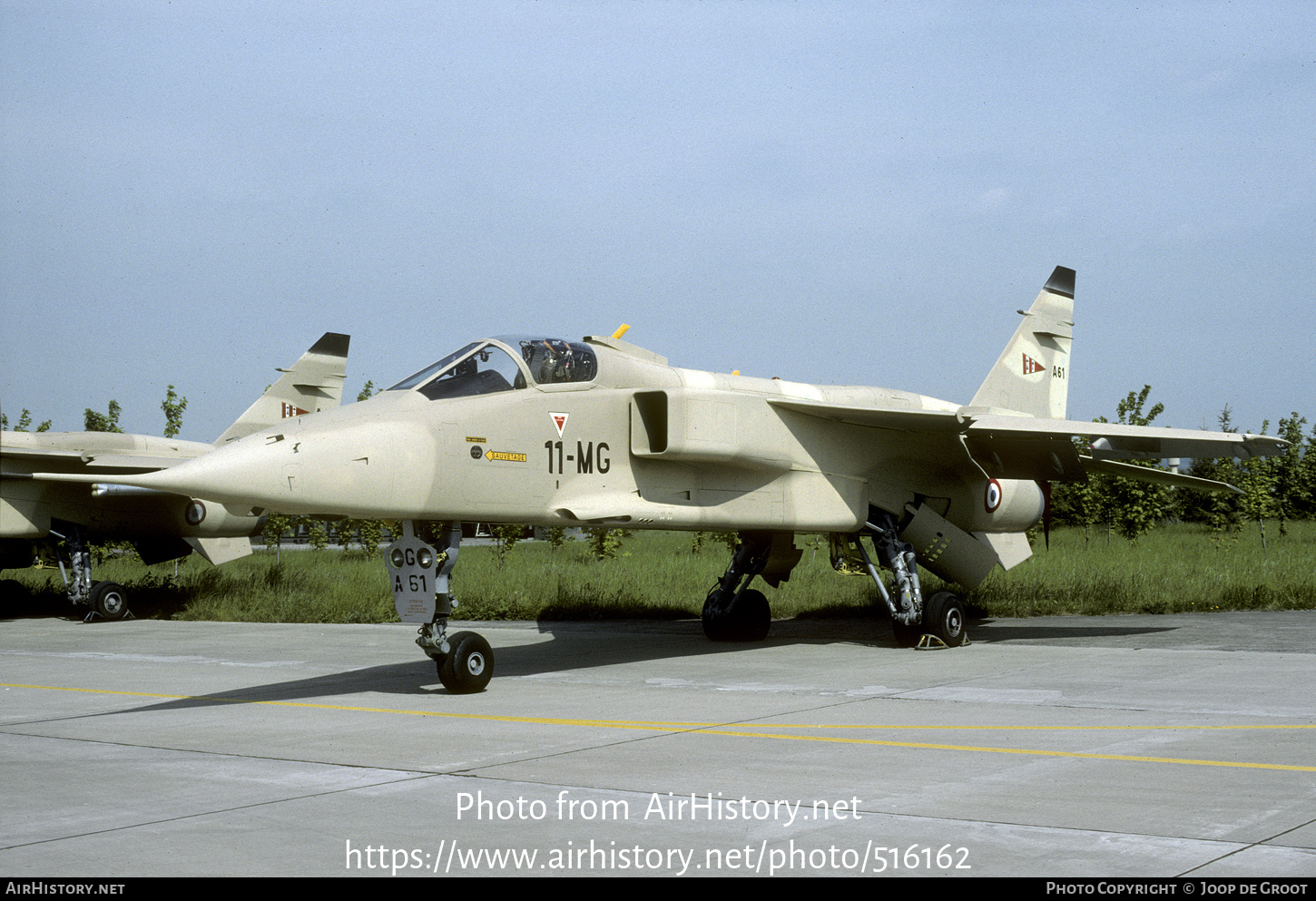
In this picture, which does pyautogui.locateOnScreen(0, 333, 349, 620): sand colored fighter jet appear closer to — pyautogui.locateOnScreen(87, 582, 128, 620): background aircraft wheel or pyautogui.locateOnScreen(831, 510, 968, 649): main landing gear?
pyautogui.locateOnScreen(87, 582, 128, 620): background aircraft wheel

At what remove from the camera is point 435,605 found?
946 centimetres

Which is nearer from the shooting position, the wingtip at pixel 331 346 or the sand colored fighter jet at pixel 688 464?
the sand colored fighter jet at pixel 688 464

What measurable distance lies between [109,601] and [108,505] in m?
1.79

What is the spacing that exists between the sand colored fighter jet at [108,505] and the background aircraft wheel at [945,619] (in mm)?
10750

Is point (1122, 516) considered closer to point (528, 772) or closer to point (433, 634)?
point (433, 634)

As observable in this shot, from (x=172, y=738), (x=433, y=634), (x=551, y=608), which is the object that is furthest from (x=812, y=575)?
(x=172, y=738)

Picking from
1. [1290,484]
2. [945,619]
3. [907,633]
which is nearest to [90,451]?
[907,633]

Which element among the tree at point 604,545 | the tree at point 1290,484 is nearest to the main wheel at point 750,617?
the tree at point 604,545

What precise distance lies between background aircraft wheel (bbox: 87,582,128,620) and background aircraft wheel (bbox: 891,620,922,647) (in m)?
13.7

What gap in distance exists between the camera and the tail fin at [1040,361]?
56.0 ft

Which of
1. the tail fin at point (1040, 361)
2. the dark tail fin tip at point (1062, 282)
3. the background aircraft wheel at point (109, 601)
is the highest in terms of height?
the dark tail fin tip at point (1062, 282)

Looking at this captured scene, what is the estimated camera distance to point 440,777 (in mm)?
6230

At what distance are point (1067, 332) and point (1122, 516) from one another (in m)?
20.9

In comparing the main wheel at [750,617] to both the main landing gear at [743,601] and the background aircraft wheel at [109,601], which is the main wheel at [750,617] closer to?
the main landing gear at [743,601]
